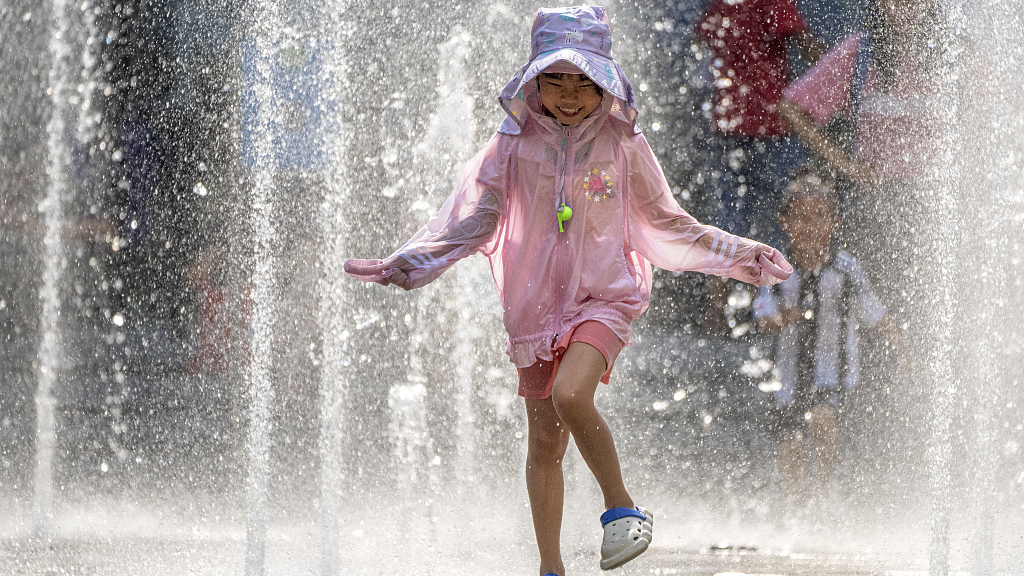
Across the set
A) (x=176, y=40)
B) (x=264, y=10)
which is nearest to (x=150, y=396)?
(x=176, y=40)

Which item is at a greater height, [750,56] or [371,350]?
[750,56]

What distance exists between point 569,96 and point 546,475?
39.6 inches

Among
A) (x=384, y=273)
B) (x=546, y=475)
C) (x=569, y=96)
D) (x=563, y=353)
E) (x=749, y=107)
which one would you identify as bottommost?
(x=546, y=475)

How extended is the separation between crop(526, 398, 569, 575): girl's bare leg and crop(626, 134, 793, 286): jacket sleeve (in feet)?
1.65

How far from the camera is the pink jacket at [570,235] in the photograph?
2.83 metres

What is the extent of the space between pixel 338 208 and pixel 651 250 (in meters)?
4.08

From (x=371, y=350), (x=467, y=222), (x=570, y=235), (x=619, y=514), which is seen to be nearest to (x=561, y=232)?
(x=570, y=235)

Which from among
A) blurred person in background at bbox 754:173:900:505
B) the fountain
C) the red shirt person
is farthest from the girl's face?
the red shirt person

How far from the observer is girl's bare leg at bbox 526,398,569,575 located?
2902 millimetres

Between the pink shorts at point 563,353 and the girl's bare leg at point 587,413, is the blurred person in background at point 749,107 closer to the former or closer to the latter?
the pink shorts at point 563,353

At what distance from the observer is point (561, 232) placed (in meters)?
2.87

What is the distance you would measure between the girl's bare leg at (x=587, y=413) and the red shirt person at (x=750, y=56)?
613cm

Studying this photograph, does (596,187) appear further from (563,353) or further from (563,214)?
(563,353)

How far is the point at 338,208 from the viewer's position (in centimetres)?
673
